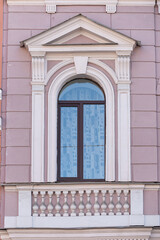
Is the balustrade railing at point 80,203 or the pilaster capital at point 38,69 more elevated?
the pilaster capital at point 38,69

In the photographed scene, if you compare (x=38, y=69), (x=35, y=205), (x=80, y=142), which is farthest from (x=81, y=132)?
(x=35, y=205)

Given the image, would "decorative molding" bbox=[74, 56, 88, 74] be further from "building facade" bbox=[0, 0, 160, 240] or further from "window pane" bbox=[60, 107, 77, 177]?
"window pane" bbox=[60, 107, 77, 177]

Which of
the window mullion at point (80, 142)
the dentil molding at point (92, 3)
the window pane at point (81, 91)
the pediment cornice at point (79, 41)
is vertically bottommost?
the window mullion at point (80, 142)

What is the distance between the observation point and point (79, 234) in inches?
698

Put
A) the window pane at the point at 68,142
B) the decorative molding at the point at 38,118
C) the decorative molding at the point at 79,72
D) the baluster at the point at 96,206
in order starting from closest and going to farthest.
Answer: the baluster at the point at 96,206 → the decorative molding at the point at 38,118 → the decorative molding at the point at 79,72 → the window pane at the point at 68,142

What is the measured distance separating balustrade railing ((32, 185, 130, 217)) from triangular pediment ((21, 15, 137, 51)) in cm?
278

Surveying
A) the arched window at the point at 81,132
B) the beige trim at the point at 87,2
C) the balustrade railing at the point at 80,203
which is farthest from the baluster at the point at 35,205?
the beige trim at the point at 87,2

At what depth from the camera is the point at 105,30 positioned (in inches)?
736

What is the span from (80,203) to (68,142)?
4.37ft

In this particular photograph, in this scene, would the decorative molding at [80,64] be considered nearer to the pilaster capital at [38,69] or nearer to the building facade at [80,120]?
the building facade at [80,120]

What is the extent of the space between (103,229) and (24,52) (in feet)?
12.3

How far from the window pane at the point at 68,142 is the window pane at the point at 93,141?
0.63 feet

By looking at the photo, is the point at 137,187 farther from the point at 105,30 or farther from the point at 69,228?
the point at 105,30

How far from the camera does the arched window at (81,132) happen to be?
18516 mm
